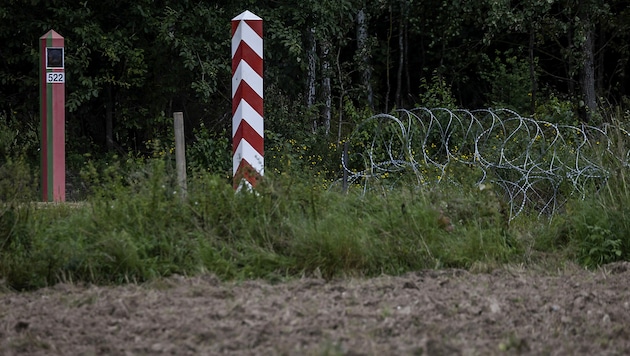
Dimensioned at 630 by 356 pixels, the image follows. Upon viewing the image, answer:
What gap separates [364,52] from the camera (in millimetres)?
16516

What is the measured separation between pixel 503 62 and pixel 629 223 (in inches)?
471

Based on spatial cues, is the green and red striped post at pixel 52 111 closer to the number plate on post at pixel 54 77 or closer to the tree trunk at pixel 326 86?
the number plate on post at pixel 54 77

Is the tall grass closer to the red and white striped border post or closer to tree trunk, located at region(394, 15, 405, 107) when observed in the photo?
the red and white striped border post

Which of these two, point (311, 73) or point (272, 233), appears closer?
point (272, 233)

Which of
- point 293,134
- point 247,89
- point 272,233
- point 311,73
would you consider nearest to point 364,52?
point 311,73

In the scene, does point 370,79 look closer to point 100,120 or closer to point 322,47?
point 322,47

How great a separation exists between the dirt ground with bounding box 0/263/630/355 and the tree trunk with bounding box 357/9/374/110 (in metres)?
10.5

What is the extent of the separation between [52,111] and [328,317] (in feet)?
18.1

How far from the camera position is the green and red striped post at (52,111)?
9.80 metres

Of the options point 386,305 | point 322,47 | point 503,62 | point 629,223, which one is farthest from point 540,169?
point 503,62

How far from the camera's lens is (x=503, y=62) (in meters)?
19.0

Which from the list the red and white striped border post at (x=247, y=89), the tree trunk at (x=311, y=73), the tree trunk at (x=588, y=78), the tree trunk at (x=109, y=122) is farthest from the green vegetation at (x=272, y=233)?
the tree trunk at (x=588, y=78)

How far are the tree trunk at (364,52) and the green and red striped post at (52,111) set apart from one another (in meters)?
7.47

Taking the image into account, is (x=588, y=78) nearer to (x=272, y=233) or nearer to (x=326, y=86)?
(x=326, y=86)
